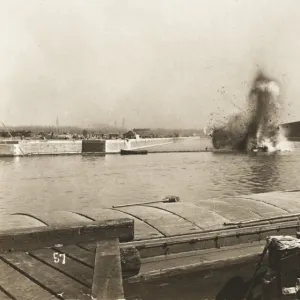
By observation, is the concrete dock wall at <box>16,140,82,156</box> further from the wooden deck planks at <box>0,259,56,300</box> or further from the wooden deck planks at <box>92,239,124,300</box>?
the wooden deck planks at <box>0,259,56,300</box>

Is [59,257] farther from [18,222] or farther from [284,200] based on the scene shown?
[284,200]

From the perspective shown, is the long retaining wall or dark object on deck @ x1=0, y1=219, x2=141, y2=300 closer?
dark object on deck @ x1=0, y1=219, x2=141, y2=300

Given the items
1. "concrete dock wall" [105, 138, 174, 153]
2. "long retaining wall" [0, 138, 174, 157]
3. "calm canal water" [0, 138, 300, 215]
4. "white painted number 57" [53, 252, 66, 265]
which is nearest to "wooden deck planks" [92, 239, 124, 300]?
"white painted number 57" [53, 252, 66, 265]

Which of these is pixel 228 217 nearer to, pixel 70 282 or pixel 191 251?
pixel 191 251

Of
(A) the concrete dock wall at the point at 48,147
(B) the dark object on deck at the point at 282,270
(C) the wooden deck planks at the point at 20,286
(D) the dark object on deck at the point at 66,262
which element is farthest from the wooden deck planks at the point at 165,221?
(A) the concrete dock wall at the point at 48,147

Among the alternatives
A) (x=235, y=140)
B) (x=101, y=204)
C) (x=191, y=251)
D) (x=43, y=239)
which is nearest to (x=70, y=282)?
(x=43, y=239)

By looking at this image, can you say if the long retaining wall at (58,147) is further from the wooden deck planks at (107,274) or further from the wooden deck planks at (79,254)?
the wooden deck planks at (107,274)
